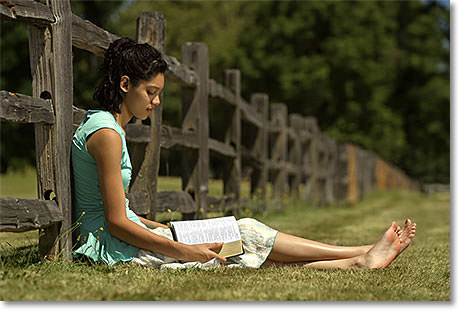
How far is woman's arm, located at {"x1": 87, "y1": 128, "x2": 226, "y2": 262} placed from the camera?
467 cm

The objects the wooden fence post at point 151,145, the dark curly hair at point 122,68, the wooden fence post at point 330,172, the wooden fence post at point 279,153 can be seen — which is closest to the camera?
the dark curly hair at point 122,68

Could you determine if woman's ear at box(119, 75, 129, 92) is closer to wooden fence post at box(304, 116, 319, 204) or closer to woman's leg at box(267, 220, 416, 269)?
woman's leg at box(267, 220, 416, 269)

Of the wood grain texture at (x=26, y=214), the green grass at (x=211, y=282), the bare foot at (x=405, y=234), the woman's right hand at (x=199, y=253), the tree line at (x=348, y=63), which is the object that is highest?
the tree line at (x=348, y=63)

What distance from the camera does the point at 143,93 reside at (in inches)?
193

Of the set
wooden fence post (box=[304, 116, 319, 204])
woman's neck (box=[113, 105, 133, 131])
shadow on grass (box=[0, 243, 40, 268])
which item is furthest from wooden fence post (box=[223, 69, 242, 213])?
wooden fence post (box=[304, 116, 319, 204])

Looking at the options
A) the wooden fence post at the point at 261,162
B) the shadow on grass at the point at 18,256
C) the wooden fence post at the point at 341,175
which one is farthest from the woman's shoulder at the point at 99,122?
the wooden fence post at the point at 341,175

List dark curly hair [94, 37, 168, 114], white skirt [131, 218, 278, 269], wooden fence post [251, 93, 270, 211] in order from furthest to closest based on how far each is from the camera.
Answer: wooden fence post [251, 93, 270, 211] < white skirt [131, 218, 278, 269] < dark curly hair [94, 37, 168, 114]

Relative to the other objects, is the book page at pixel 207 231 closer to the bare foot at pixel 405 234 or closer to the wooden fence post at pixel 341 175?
the bare foot at pixel 405 234

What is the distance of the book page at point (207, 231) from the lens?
4.91m

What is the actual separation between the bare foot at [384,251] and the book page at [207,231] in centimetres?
74

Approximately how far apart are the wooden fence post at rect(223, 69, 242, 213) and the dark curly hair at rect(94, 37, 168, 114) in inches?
214

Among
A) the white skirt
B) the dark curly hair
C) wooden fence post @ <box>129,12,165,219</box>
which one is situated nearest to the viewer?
the dark curly hair

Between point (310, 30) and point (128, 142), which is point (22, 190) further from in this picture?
point (310, 30)

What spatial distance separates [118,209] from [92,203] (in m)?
0.30
